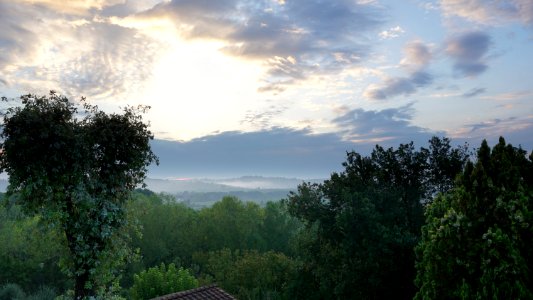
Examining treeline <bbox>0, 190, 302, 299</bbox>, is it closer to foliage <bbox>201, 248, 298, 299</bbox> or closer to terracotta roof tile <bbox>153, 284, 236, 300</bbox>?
foliage <bbox>201, 248, 298, 299</bbox>

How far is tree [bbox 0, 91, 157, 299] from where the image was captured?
18.4 metres

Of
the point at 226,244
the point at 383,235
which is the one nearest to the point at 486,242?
the point at 383,235

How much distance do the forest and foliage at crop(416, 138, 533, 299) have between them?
5cm

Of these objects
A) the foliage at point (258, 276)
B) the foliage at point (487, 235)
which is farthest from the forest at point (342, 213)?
the foliage at point (258, 276)

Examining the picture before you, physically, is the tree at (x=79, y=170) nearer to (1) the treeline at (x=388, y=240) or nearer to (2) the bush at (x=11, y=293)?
(1) the treeline at (x=388, y=240)

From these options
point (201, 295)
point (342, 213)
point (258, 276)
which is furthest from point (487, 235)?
point (258, 276)

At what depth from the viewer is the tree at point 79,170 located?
1844 centimetres

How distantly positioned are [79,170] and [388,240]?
18.8 metres

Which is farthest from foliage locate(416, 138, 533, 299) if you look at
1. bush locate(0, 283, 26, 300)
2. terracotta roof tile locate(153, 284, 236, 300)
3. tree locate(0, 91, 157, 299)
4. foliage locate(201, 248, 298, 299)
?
bush locate(0, 283, 26, 300)

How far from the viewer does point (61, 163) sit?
18859 mm

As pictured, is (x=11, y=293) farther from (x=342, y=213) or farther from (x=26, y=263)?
(x=342, y=213)

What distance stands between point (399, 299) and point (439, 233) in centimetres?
1090

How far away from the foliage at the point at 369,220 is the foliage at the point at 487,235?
668 cm

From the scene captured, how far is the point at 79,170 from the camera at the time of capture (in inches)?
758
